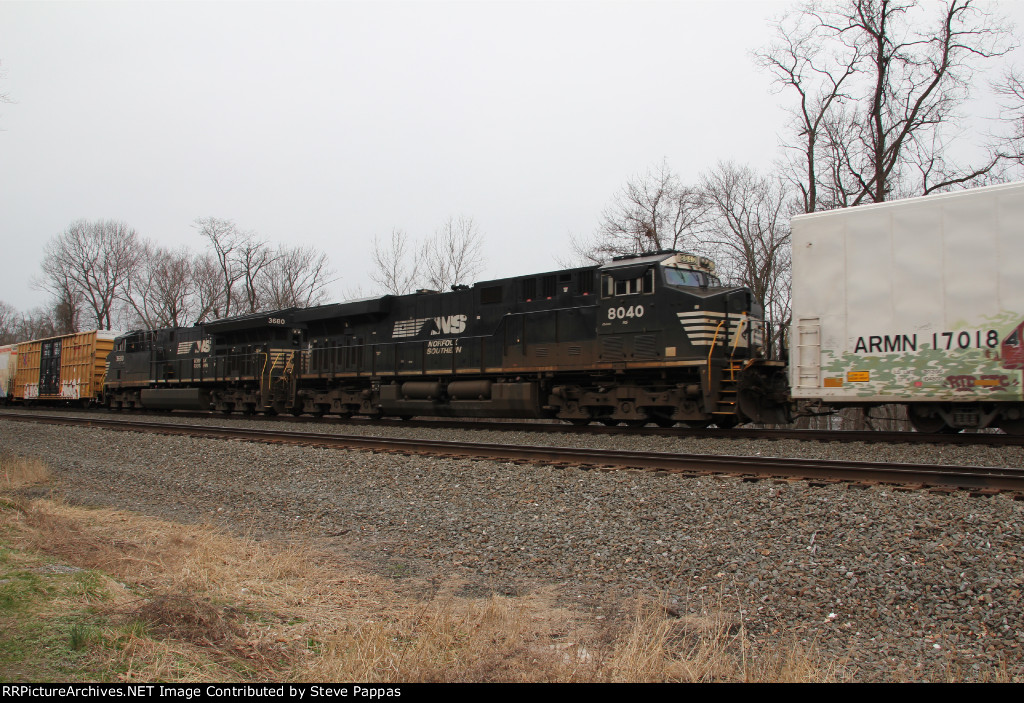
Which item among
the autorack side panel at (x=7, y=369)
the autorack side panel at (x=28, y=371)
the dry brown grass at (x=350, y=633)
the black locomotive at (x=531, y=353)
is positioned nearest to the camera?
the dry brown grass at (x=350, y=633)

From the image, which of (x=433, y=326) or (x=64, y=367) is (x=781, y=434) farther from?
(x=64, y=367)

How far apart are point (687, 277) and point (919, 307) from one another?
4539mm

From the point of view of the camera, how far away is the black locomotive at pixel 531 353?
1266 cm

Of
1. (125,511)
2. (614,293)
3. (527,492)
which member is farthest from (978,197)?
(125,511)

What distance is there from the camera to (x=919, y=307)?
31.8ft

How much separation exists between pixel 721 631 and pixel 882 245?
8.51 meters

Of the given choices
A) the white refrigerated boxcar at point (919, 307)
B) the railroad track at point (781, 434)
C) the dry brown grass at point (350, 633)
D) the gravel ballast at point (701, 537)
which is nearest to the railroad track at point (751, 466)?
the gravel ballast at point (701, 537)

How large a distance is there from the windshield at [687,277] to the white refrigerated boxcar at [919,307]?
267cm

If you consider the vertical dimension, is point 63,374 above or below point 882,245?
below

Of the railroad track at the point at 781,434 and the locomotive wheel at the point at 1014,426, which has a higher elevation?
the locomotive wheel at the point at 1014,426

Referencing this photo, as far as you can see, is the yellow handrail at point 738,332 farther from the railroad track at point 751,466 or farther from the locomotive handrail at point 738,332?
the railroad track at point 751,466

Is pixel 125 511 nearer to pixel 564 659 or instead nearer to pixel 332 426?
pixel 564 659

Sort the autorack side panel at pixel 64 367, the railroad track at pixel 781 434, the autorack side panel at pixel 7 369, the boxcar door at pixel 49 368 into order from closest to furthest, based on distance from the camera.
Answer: the railroad track at pixel 781 434 → the autorack side panel at pixel 64 367 → the boxcar door at pixel 49 368 → the autorack side panel at pixel 7 369

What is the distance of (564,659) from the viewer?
3.40 m
